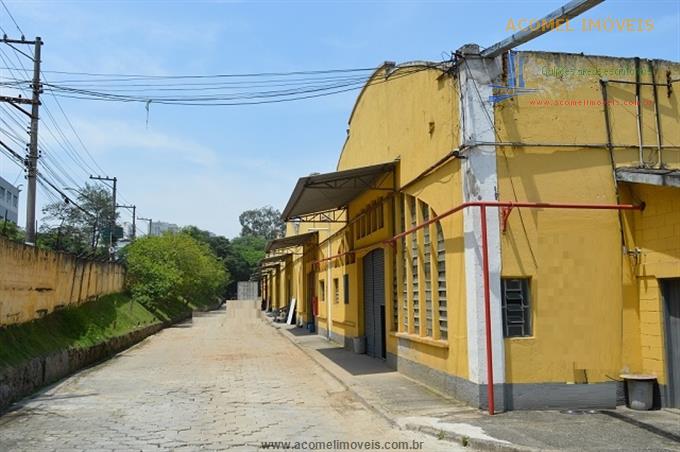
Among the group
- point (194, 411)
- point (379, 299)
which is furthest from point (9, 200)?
point (194, 411)

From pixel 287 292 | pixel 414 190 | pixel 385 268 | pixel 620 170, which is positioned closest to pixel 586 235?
pixel 620 170

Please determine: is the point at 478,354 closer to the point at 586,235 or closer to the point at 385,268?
the point at 586,235

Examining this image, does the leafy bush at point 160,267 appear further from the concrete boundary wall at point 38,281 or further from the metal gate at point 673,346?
the metal gate at point 673,346

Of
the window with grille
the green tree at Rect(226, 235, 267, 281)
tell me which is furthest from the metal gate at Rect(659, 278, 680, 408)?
the green tree at Rect(226, 235, 267, 281)

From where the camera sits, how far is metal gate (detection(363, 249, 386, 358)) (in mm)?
15789

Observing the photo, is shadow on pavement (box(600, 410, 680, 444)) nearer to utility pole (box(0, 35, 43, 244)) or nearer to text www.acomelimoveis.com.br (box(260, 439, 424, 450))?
text www.acomelimoveis.com.br (box(260, 439, 424, 450))

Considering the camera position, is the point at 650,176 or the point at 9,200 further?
the point at 9,200

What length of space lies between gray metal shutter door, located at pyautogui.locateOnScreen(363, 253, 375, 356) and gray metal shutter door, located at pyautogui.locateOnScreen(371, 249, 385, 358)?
336mm

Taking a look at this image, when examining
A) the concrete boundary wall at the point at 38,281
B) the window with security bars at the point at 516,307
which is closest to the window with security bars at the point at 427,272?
the window with security bars at the point at 516,307

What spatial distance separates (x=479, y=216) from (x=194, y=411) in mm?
5567

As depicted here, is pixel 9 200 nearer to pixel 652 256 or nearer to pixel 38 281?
pixel 38 281

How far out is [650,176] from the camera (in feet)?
29.0

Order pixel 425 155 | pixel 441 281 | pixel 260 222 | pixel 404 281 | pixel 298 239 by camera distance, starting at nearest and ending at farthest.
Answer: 1. pixel 441 281
2. pixel 425 155
3. pixel 404 281
4. pixel 298 239
5. pixel 260 222

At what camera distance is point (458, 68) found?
10000mm
